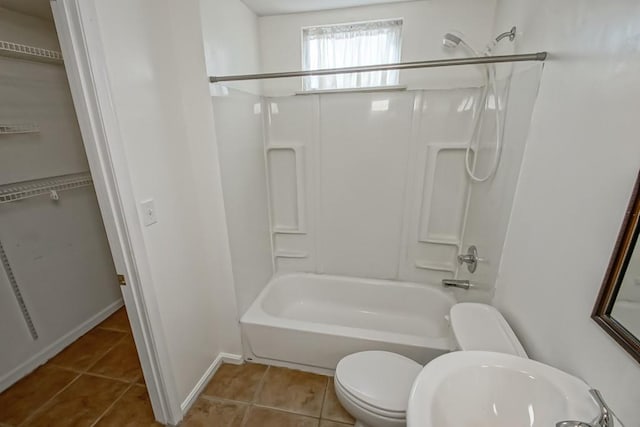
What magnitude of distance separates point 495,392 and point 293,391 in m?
1.20

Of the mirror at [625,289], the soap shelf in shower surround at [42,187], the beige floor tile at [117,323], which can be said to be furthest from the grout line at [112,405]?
the mirror at [625,289]

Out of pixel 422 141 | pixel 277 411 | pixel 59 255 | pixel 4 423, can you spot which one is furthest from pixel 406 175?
pixel 4 423

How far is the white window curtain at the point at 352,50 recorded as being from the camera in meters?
1.85

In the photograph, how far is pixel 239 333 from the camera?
178cm

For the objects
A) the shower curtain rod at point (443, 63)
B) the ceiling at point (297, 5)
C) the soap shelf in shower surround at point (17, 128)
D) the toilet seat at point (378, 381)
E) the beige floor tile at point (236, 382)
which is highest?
the ceiling at point (297, 5)

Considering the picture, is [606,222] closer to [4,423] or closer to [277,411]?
[277,411]

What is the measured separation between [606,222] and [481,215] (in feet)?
3.01

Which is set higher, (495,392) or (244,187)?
(244,187)

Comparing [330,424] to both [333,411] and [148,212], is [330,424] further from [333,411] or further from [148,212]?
[148,212]

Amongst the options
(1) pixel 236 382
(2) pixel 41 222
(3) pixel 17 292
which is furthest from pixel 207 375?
(2) pixel 41 222

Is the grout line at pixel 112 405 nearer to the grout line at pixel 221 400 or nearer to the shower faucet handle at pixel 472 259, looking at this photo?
the grout line at pixel 221 400

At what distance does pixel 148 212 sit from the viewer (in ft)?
3.94

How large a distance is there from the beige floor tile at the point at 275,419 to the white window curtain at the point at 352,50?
2.09m

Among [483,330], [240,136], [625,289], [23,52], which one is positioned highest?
[23,52]
